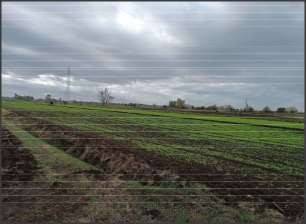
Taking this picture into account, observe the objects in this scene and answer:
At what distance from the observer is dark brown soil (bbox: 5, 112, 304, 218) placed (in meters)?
4.23

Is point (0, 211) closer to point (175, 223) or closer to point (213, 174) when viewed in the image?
point (175, 223)

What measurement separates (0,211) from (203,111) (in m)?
3.06

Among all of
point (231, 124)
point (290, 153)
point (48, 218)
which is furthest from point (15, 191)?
point (290, 153)

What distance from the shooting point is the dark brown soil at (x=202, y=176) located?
13.9 ft

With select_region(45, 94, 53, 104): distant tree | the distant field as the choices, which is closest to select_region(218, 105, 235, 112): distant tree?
the distant field

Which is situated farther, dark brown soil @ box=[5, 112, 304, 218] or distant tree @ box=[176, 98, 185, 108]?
dark brown soil @ box=[5, 112, 304, 218]

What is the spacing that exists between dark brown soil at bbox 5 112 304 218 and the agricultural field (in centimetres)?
2

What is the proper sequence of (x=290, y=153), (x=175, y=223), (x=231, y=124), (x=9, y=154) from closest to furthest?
(x=175, y=223), (x=231, y=124), (x=290, y=153), (x=9, y=154)

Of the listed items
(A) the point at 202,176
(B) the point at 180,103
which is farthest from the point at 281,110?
(A) the point at 202,176

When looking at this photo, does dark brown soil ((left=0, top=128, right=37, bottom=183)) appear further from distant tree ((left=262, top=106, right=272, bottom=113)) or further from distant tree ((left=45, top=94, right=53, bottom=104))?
distant tree ((left=262, top=106, right=272, bottom=113))

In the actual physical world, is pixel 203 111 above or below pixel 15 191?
above

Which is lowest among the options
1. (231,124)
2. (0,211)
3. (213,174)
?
(0,211)

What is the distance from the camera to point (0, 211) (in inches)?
149

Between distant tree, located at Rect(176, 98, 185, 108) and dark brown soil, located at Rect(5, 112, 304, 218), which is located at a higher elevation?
distant tree, located at Rect(176, 98, 185, 108)
